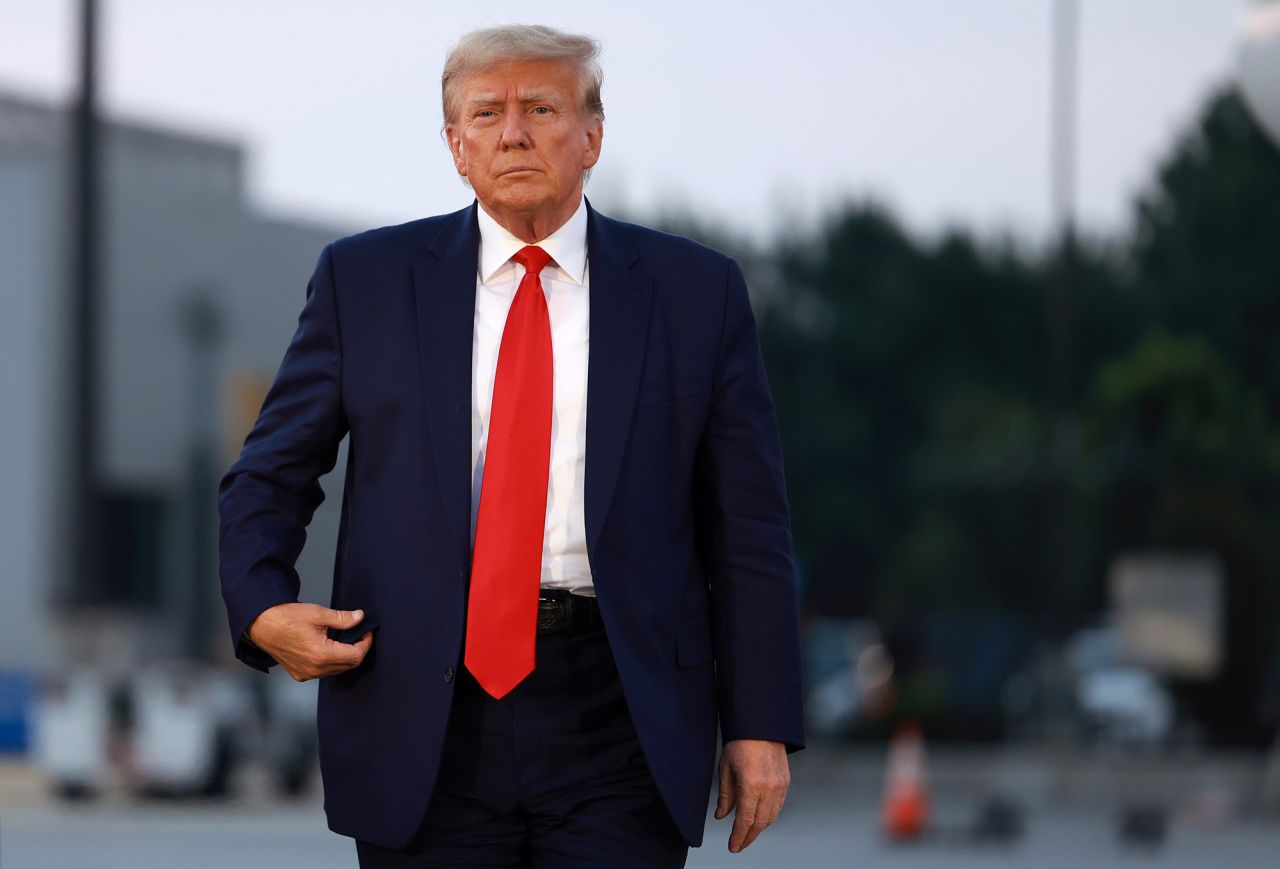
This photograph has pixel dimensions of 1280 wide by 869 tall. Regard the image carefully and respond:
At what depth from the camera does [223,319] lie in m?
39.3

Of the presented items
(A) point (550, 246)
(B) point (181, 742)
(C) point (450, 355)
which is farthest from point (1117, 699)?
(C) point (450, 355)

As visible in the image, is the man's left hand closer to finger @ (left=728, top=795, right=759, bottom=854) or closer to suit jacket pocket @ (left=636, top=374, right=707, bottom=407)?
finger @ (left=728, top=795, right=759, bottom=854)

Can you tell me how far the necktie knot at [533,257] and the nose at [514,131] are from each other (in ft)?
0.54

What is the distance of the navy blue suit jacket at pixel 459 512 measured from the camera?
3244mm

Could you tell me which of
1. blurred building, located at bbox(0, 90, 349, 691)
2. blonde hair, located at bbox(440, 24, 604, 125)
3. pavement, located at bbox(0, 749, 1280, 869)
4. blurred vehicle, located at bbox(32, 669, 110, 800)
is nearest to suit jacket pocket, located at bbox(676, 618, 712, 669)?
blonde hair, located at bbox(440, 24, 604, 125)

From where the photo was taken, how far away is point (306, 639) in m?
3.21

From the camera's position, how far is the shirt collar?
348cm

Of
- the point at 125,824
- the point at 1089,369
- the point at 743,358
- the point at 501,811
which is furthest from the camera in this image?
the point at 1089,369

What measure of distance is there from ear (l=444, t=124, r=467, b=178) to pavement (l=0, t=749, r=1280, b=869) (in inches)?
338

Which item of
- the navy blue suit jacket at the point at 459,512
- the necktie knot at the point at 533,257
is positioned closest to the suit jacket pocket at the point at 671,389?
the navy blue suit jacket at the point at 459,512

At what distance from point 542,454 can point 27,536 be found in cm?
3222

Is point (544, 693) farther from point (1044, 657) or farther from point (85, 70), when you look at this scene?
point (1044, 657)

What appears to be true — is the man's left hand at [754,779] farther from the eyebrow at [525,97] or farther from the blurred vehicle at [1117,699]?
the blurred vehicle at [1117,699]

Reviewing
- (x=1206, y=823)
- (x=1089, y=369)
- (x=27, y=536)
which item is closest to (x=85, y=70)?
(x=1206, y=823)
